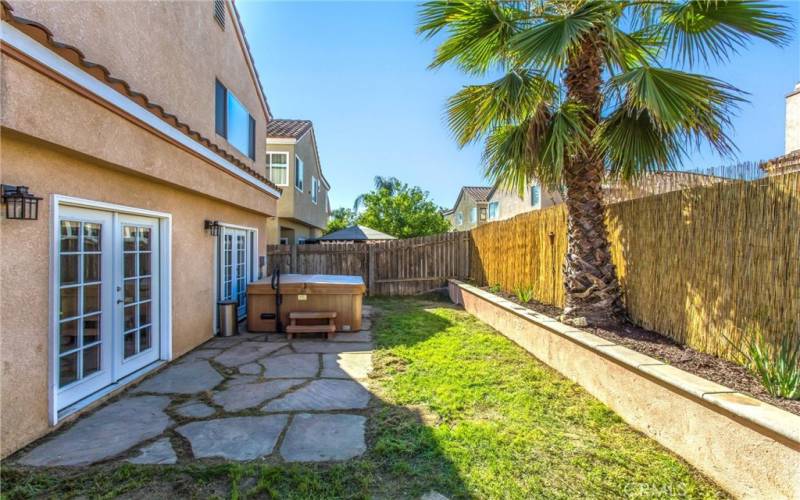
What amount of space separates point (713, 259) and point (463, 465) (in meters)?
3.28

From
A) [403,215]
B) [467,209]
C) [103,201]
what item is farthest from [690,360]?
[467,209]

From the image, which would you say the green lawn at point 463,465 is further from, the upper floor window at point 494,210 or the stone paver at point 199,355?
the upper floor window at point 494,210

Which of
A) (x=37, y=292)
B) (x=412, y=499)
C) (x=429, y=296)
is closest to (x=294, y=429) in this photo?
(x=412, y=499)

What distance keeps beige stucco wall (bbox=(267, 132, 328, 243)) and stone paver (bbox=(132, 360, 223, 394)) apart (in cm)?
952

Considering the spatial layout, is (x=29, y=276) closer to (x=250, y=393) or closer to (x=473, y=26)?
(x=250, y=393)

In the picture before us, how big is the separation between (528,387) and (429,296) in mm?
8261

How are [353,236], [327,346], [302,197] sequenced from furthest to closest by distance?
[353,236]
[302,197]
[327,346]

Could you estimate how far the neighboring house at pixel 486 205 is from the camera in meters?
23.8

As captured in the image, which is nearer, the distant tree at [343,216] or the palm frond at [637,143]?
the palm frond at [637,143]

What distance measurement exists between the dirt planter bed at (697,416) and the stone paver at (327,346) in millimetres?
3251

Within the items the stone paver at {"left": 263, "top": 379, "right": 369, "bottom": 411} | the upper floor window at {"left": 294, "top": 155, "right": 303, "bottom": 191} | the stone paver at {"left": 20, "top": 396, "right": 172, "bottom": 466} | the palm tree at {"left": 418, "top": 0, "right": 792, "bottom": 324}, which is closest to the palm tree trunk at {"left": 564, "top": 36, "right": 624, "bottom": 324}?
the palm tree at {"left": 418, "top": 0, "right": 792, "bottom": 324}

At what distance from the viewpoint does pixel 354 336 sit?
24.7 ft

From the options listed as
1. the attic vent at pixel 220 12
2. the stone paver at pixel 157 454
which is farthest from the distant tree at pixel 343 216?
the stone paver at pixel 157 454

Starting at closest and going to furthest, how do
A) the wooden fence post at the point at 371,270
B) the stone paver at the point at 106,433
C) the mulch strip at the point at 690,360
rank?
1. the mulch strip at the point at 690,360
2. the stone paver at the point at 106,433
3. the wooden fence post at the point at 371,270
